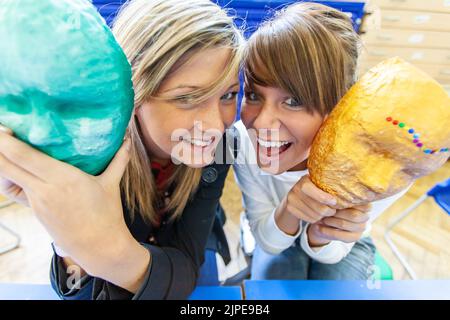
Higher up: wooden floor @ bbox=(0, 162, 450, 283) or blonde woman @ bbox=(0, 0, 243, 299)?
blonde woman @ bbox=(0, 0, 243, 299)

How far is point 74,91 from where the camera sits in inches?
14.0

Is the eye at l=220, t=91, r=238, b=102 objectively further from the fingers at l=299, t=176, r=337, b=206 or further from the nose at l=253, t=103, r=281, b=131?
the fingers at l=299, t=176, r=337, b=206

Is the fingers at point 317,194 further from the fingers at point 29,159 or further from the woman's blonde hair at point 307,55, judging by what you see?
the fingers at point 29,159

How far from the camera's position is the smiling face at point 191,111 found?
498 millimetres

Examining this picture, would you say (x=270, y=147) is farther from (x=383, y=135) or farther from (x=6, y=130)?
(x=6, y=130)

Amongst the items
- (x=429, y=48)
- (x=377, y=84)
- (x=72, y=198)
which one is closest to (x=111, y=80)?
(x=72, y=198)

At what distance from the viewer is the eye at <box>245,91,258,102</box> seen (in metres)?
0.62

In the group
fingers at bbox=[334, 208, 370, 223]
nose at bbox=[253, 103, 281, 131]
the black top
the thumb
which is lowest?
the black top

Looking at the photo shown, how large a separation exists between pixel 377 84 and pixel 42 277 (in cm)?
139

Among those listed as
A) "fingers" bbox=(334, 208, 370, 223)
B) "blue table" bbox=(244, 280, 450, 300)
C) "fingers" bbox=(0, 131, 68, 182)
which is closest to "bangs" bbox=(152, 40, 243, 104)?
"fingers" bbox=(0, 131, 68, 182)

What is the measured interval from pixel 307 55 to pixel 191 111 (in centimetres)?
23

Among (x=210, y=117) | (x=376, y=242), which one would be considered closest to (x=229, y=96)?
(x=210, y=117)

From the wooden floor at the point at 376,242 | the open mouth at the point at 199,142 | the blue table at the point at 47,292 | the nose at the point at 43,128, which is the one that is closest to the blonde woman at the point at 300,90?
the open mouth at the point at 199,142

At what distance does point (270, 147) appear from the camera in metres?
0.64
